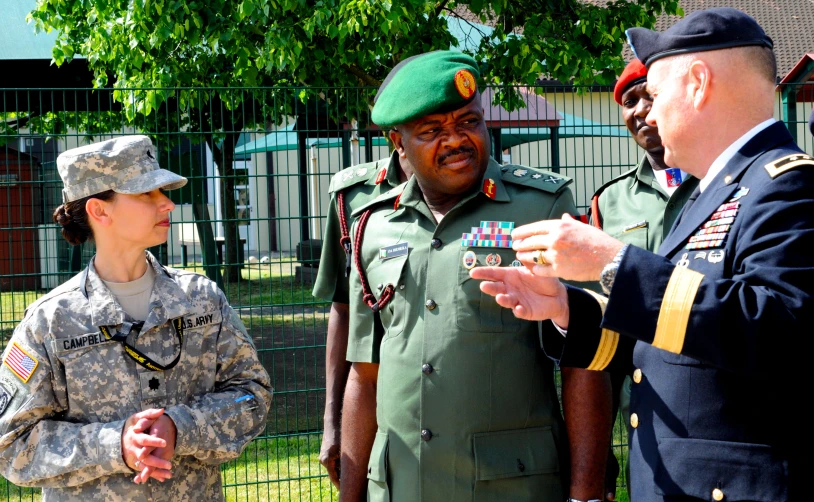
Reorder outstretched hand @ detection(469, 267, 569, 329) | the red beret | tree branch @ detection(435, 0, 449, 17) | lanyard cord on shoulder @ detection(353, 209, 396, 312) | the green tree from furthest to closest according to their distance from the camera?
tree branch @ detection(435, 0, 449, 17), the green tree, the red beret, lanyard cord on shoulder @ detection(353, 209, 396, 312), outstretched hand @ detection(469, 267, 569, 329)

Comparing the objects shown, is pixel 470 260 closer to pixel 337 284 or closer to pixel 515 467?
pixel 515 467

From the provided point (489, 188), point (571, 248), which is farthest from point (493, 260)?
point (571, 248)

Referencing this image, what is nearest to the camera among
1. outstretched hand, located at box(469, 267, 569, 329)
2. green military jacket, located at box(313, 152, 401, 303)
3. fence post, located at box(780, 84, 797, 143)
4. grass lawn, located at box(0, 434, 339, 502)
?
outstretched hand, located at box(469, 267, 569, 329)

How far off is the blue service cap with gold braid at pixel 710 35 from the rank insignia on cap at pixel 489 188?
0.78 m

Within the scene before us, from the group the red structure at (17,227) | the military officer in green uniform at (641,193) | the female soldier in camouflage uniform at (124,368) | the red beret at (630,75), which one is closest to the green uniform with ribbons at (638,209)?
the military officer in green uniform at (641,193)

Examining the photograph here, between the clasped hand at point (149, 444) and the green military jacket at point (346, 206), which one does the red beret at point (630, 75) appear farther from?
the clasped hand at point (149, 444)

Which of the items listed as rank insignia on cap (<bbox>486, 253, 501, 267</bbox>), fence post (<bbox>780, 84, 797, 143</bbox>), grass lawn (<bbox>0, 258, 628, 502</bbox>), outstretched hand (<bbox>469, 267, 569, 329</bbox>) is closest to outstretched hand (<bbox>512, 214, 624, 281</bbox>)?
outstretched hand (<bbox>469, 267, 569, 329</bbox>)

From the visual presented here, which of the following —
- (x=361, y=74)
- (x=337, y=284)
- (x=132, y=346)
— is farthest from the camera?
(x=361, y=74)

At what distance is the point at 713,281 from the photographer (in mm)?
1752

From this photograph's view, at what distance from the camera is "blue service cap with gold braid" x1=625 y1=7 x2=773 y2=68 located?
6.33 feet

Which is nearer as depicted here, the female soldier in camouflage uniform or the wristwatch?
the wristwatch

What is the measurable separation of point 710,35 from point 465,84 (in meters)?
0.90

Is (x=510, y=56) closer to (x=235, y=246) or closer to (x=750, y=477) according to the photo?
(x=235, y=246)

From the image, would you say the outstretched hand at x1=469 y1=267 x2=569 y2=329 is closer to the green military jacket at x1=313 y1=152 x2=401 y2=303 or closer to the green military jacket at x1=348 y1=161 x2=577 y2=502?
the green military jacket at x1=348 y1=161 x2=577 y2=502
